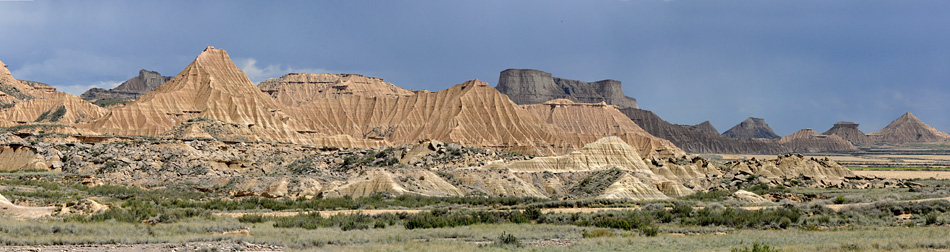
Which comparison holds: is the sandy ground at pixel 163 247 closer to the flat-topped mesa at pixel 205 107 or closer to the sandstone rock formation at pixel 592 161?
the sandstone rock formation at pixel 592 161

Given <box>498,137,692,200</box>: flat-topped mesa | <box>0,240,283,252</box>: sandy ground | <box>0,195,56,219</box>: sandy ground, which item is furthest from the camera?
<box>498,137,692,200</box>: flat-topped mesa

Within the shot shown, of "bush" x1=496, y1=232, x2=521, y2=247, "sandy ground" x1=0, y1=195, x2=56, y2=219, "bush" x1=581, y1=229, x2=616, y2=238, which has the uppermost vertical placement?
"sandy ground" x1=0, y1=195, x2=56, y2=219

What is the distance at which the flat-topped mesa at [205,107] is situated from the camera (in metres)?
Answer: 112

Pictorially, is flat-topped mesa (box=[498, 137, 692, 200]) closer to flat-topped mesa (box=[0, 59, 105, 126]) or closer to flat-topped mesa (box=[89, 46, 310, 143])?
flat-topped mesa (box=[89, 46, 310, 143])

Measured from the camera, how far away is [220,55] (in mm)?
150500

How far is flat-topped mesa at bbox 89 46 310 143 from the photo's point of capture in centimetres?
11250

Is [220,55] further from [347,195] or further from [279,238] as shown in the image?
[279,238]

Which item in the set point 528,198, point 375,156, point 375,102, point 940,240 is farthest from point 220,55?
point 940,240

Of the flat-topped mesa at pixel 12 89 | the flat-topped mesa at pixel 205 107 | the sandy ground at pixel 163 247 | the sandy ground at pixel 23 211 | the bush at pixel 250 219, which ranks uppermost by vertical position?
the flat-topped mesa at pixel 12 89

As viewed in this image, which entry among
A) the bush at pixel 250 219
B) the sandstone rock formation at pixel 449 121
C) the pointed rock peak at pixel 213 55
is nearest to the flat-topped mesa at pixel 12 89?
the pointed rock peak at pixel 213 55

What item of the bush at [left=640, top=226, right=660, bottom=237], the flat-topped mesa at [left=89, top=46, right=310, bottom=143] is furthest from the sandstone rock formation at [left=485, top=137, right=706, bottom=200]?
the flat-topped mesa at [left=89, top=46, right=310, bottom=143]

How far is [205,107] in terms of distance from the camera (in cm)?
12344

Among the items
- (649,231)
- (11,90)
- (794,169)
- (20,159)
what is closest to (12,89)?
(11,90)

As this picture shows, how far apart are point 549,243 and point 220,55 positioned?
137129mm
